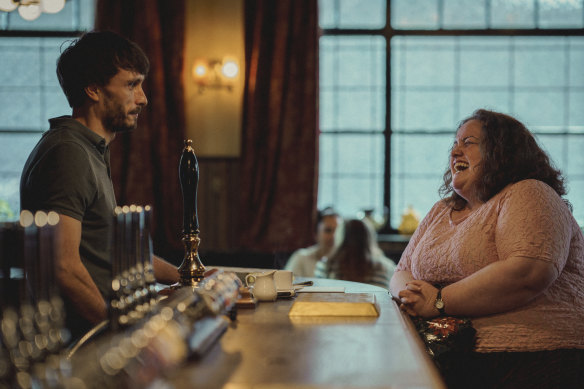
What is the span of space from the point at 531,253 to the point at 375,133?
3.82m

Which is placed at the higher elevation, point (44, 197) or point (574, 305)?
point (44, 197)

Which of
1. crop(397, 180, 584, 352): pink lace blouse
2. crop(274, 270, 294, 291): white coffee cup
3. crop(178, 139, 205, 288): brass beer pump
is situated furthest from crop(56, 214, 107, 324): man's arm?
crop(397, 180, 584, 352): pink lace blouse

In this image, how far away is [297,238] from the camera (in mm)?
5301

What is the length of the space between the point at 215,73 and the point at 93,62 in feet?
11.0

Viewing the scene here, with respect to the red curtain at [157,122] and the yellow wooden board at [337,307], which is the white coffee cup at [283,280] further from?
the red curtain at [157,122]

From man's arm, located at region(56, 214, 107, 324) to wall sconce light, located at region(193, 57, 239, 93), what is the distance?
376cm

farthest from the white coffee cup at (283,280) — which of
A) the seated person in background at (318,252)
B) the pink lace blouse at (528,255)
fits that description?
the seated person in background at (318,252)

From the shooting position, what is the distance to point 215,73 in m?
5.41

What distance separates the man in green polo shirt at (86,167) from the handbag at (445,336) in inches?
36.2

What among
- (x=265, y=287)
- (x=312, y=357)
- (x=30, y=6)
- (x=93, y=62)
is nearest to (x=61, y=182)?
(x=93, y=62)

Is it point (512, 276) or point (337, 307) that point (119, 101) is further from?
point (512, 276)

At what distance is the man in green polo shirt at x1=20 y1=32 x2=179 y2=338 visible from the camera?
5.66 feet

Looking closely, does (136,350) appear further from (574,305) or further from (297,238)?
(297,238)

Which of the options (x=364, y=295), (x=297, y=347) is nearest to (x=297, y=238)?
(x=364, y=295)
